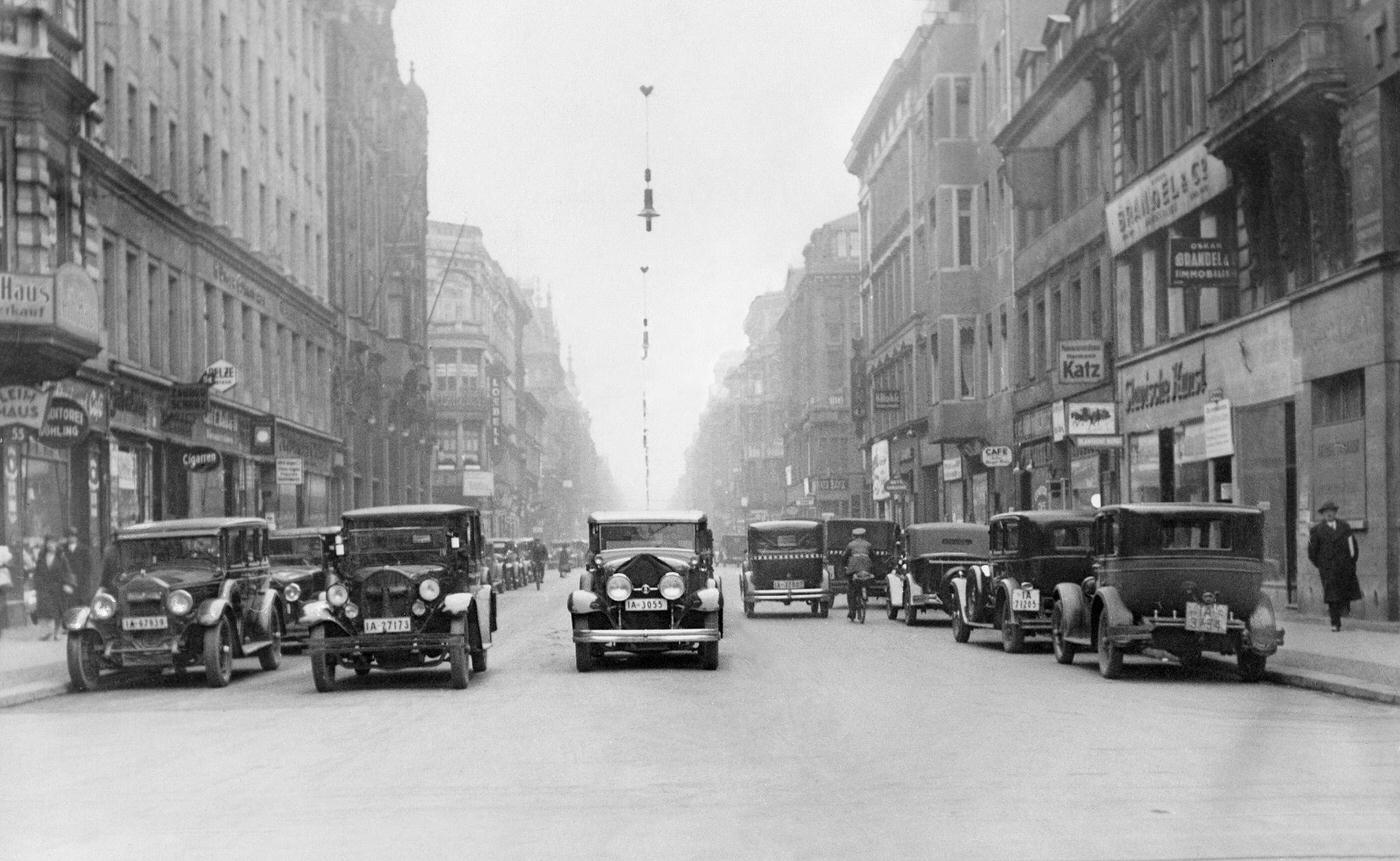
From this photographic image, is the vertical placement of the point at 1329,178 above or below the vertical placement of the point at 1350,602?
above

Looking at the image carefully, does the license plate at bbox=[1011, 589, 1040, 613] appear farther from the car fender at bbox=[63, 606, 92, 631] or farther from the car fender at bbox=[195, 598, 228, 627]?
the car fender at bbox=[63, 606, 92, 631]

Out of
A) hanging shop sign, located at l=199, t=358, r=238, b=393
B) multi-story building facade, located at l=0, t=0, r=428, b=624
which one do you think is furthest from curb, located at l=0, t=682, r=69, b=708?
hanging shop sign, located at l=199, t=358, r=238, b=393

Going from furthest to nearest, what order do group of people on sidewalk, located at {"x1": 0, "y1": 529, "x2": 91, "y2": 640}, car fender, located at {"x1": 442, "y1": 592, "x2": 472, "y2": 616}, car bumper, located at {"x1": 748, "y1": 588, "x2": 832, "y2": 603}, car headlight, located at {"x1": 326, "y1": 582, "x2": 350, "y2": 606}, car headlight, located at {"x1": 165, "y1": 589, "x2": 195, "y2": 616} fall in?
car bumper, located at {"x1": 748, "y1": 588, "x2": 832, "y2": 603}
group of people on sidewalk, located at {"x1": 0, "y1": 529, "x2": 91, "y2": 640}
car headlight, located at {"x1": 165, "y1": 589, "x2": 195, "y2": 616}
car fender, located at {"x1": 442, "y1": 592, "x2": 472, "y2": 616}
car headlight, located at {"x1": 326, "y1": 582, "x2": 350, "y2": 606}

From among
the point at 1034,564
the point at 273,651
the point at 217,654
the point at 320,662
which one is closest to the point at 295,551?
the point at 273,651

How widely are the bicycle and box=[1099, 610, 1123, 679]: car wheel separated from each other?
45.2 ft

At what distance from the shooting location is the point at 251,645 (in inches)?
841

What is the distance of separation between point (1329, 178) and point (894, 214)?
41.9 meters

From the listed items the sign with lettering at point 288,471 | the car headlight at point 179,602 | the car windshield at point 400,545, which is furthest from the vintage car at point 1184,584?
the sign with lettering at point 288,471

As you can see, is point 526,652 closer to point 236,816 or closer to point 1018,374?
point 236,816

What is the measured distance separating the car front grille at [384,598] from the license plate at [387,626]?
117 millimetres

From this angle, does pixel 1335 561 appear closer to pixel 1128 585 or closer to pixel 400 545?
pixel 1128 585

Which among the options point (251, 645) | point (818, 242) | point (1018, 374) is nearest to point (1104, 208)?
point (1018, 374)

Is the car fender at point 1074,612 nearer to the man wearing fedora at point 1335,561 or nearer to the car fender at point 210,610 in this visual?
the man wearing fedora at point 1335,561

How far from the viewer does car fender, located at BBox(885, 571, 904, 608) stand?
32812 millimetres
